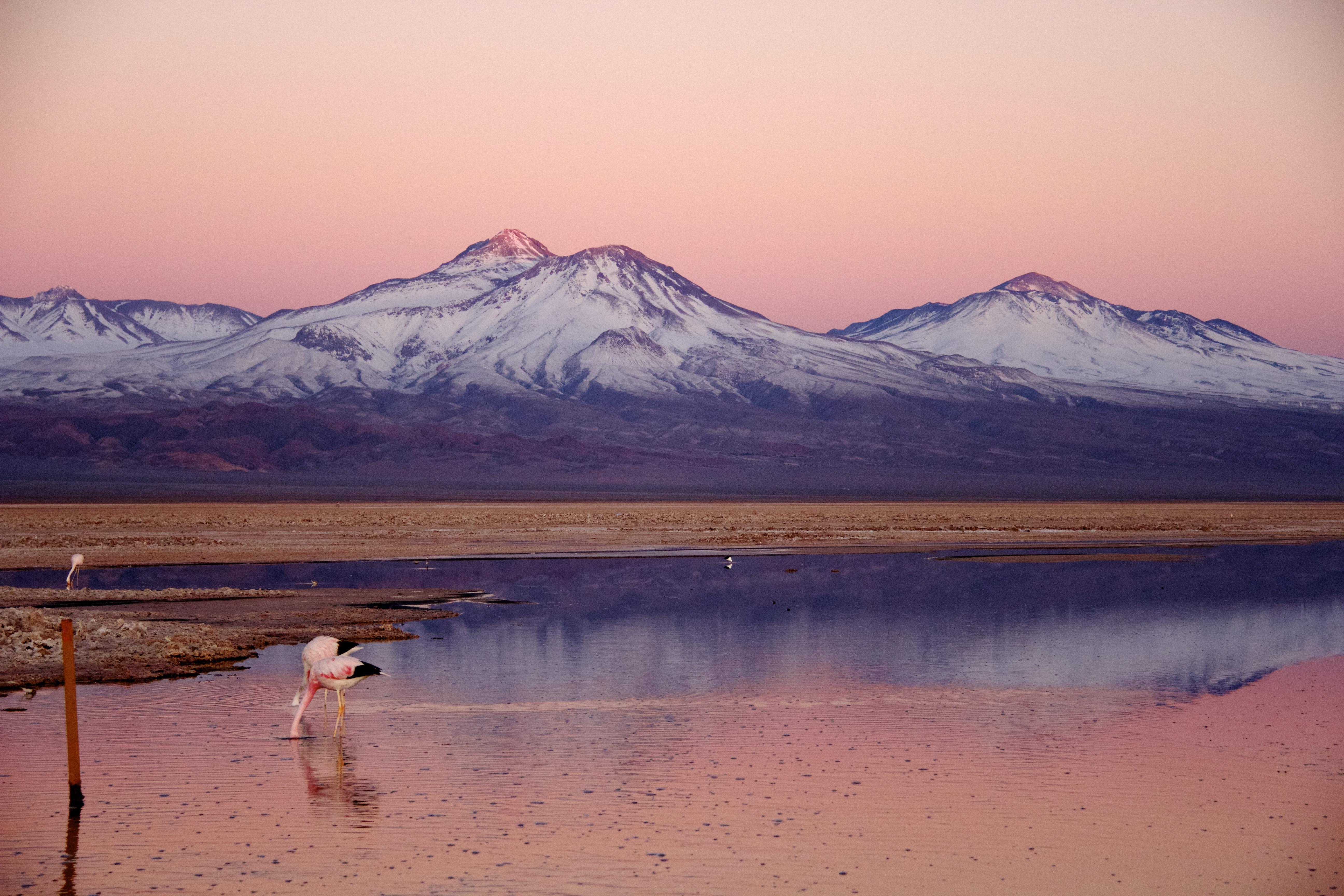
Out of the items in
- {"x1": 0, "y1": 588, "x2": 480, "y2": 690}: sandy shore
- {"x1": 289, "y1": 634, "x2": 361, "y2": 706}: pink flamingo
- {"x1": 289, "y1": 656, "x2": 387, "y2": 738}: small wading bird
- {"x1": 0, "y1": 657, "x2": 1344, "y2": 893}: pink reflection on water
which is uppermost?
{"x1": 289, "y1": 634, "x2": 361, "y2": 706}: pink flamingo

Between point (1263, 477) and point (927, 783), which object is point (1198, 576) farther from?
point (1263, 477)

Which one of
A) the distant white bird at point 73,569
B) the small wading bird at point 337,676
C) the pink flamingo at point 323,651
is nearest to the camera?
the small wading bird at point 337,676

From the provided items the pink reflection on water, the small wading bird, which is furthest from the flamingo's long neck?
the pink reflection on water

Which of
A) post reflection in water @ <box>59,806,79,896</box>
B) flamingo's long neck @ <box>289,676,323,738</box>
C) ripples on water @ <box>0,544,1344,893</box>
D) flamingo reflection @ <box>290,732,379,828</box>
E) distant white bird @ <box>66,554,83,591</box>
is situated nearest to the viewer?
post reflection in water @ <box>59,806,79,896</box>

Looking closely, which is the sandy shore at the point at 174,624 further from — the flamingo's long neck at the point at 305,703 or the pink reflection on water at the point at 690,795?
the flamingo's long neck at the point at 305,703

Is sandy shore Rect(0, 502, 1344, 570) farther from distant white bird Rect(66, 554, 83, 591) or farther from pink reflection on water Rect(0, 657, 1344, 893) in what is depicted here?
pink reflection on water Rect(0, 657, 1344, 893)

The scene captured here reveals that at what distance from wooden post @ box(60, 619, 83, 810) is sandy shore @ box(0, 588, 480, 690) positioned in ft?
20.8

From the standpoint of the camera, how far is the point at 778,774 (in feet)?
43.1

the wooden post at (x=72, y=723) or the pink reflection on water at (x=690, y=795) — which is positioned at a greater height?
the wooden post at (x=72, y=723)

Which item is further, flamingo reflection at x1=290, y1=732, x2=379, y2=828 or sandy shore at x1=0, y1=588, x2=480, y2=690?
Result: sandy shore at x1=0, y1=588, x2=480, y2=690

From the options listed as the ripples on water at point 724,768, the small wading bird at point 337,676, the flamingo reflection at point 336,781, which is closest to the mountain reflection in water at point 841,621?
the ripples on water at point 724,768

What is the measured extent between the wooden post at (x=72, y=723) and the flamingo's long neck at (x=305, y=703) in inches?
111

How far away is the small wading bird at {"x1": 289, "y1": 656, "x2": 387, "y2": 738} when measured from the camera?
48.6ft

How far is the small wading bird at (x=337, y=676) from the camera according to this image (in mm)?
14812
